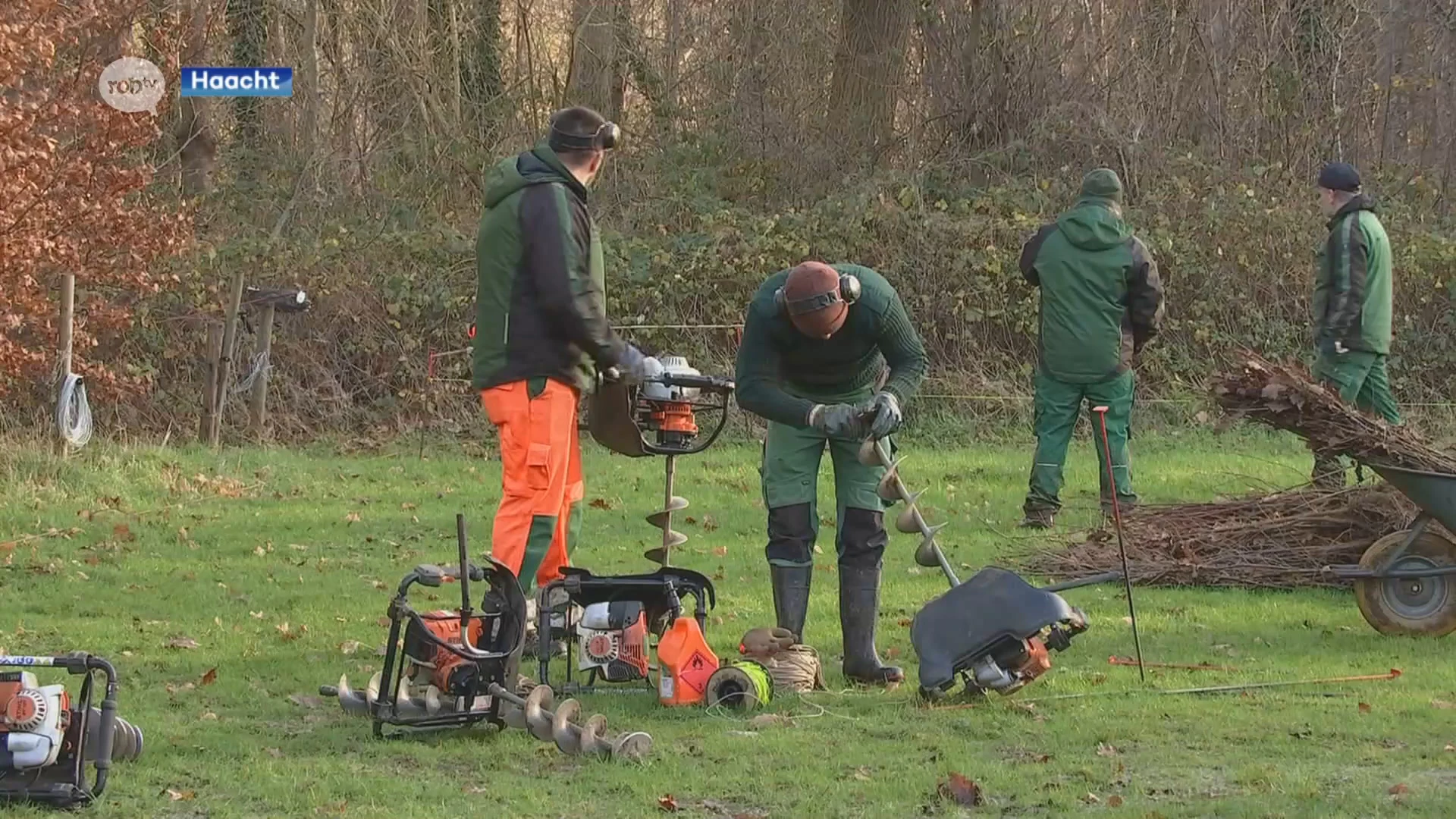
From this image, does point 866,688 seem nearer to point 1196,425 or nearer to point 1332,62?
point 1196,425

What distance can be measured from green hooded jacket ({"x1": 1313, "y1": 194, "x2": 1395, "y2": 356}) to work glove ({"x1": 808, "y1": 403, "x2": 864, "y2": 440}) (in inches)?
217

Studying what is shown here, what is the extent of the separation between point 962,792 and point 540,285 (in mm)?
2767

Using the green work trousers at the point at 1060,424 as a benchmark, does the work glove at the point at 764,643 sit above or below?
below

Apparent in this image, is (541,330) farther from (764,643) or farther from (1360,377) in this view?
(1360,377)

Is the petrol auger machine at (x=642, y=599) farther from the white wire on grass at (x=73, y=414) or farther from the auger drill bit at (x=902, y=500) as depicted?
the white wire on grass at (x=73, y=414)

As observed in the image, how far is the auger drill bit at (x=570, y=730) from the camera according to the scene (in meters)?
6.05

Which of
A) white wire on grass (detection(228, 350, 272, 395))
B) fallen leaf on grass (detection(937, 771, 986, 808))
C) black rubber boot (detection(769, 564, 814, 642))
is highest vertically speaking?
white wire on grass (detection(228, 350, 272, 395))

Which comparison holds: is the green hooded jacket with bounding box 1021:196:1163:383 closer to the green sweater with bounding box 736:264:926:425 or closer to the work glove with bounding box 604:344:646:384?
the green sweater with bounding box 736:264:926:425

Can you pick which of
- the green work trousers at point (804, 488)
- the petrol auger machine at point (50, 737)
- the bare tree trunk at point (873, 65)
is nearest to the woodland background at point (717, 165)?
the bare tree trunk at point (873, 65)

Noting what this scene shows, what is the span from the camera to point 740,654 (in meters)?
7.43

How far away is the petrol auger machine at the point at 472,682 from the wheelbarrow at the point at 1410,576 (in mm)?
3745

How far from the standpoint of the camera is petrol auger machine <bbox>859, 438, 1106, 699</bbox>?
6.61 m

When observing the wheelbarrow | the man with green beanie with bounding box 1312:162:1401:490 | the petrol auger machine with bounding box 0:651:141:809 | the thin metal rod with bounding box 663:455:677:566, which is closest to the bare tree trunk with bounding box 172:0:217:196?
the man with green beanie with bounding box 1312:162:1401:490
